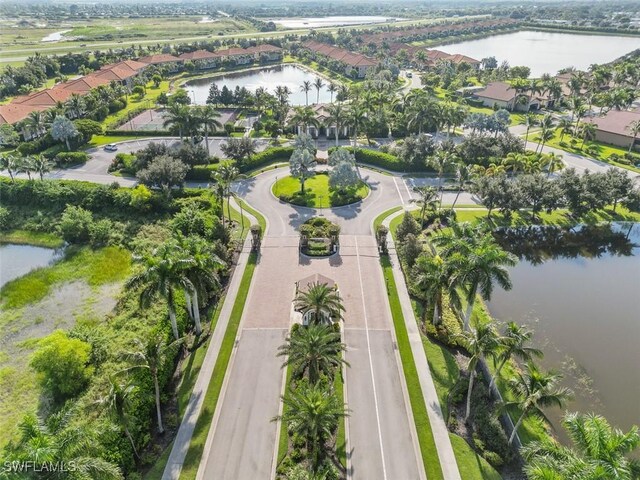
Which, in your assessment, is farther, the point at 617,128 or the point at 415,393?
the point at 617,128

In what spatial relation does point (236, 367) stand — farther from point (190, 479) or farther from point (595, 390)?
point (595, 390)

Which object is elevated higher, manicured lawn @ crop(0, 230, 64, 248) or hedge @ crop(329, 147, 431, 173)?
hedge @ crop(329, 147, 431, 173)

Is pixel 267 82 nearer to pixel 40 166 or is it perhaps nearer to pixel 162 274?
pixel 40 166

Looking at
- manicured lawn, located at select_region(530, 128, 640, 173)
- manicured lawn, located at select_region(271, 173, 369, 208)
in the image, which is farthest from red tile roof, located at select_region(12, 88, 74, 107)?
manicured lawn, located at select_region(530, 128, 640, 173)

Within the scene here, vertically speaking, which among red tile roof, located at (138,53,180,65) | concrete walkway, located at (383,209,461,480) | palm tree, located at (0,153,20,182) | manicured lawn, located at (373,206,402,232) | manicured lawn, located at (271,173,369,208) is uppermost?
red tile roof, located at (138,53,180,65)

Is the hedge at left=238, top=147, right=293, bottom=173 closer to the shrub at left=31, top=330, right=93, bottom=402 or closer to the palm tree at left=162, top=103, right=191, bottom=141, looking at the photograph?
the palm tree at left=162, top=103, right=191, bottom=141

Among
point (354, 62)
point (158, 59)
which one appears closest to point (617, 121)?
point (354, 62)
